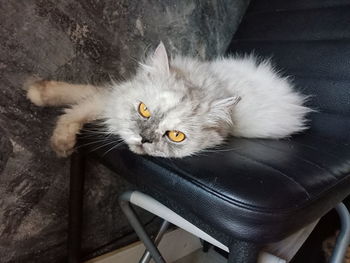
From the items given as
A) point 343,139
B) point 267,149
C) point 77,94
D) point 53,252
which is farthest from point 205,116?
point 53,252

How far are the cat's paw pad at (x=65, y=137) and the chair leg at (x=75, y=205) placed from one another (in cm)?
5

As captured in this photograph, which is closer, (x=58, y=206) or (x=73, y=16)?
(x=73, y=16)

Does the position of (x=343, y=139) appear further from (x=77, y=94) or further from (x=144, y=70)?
(x=77, y=94)

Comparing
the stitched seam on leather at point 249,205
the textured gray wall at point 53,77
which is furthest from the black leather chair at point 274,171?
the textured gray wall at point 53,77

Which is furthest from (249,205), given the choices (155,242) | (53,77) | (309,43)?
(309,43)

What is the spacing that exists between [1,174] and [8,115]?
180 mm

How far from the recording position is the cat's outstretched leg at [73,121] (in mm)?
942

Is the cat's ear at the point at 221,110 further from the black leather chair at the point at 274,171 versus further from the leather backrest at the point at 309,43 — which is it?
the leather backrest at the point at 309,43

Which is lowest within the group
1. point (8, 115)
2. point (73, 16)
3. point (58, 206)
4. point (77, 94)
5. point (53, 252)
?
point (53, 252)

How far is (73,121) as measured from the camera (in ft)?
3.12

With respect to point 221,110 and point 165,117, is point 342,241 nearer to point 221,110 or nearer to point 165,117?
point 221,110

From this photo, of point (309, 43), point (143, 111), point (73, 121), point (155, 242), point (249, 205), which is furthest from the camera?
point (309, 43)

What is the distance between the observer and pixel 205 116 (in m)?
0.87

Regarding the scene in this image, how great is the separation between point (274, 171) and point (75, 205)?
2.26 feet
